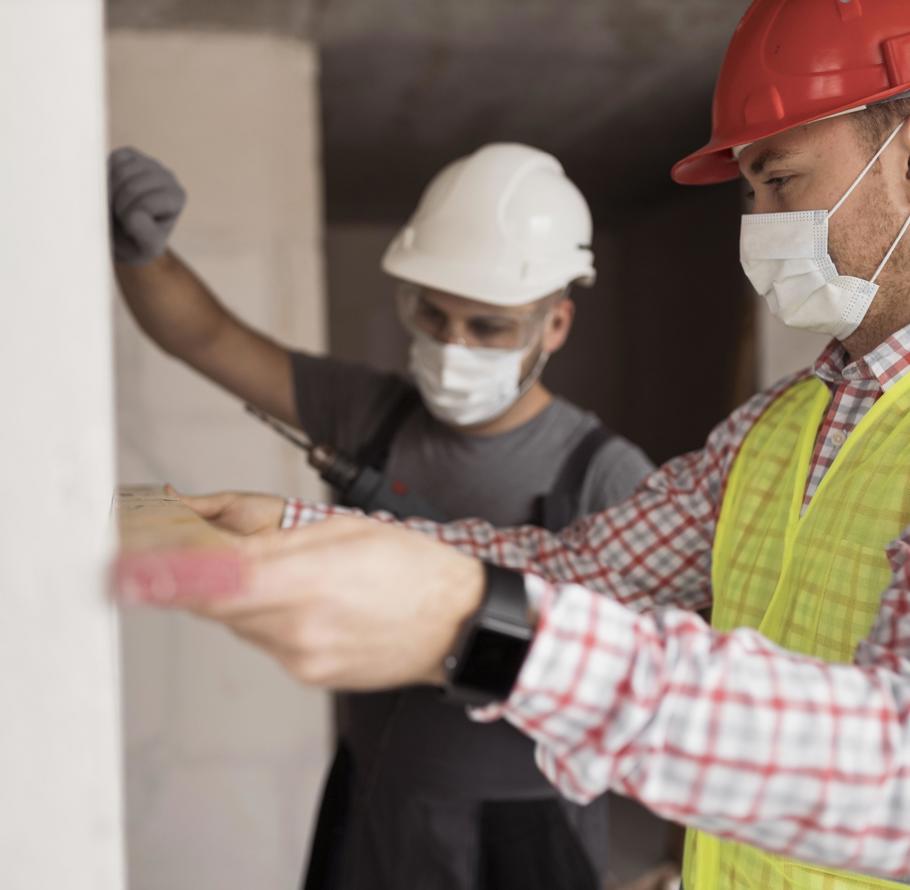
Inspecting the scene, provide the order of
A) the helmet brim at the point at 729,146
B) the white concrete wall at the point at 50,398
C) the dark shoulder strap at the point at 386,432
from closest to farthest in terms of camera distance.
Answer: the white concrete wall at the point at 50,398
the helmet brim at the point at 729,146
the dark shoulder strap at the point at 386,432

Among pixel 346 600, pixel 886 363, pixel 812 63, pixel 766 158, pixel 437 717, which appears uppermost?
pixel 812 63

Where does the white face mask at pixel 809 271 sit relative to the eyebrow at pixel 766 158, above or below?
below

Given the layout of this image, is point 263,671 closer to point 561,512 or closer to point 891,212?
point 561,512

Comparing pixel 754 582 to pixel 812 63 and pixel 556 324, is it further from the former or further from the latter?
pixel 556 324

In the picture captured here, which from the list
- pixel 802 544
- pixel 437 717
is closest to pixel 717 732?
pixel 802 544

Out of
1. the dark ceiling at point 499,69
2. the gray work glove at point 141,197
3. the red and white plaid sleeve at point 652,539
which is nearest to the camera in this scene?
the red and white plaid sleeve at point 652,539

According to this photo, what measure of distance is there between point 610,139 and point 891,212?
2826 mm

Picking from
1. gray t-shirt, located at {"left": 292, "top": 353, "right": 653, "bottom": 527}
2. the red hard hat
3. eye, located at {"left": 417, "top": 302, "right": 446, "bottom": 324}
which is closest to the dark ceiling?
eye, located at {"left": 417, "top": 302, "right": 446, "bottom": 324}

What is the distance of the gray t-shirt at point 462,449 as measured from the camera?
1.75m

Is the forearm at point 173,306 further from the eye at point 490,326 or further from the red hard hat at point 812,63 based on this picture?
the red hard hat at point 812,63

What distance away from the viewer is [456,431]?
1865 mm

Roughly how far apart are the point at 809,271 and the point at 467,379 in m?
→ 0.75

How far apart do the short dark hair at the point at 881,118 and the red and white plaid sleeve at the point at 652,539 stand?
0.32 m

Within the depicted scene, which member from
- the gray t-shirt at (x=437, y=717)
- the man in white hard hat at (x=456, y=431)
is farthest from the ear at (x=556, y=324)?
the gray t-shirt at (x=437, y=717)
